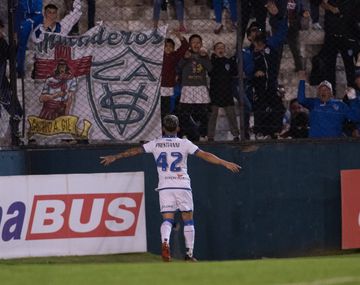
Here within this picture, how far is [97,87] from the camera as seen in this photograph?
17.0 m

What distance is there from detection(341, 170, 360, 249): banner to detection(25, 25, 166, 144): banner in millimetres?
3129

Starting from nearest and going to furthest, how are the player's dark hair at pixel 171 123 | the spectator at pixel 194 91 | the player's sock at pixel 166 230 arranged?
the player's sock at pixel 166 230
the player's dark hair at pixel 171 123
the spectator at pixel 194 91

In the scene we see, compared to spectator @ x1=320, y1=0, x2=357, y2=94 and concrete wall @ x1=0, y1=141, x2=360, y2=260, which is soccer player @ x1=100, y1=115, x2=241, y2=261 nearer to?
concrete wall @ x1=0, y1=141, x2=360, y2=260

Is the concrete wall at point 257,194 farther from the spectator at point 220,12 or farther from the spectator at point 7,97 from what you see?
the spectator at point 220,12

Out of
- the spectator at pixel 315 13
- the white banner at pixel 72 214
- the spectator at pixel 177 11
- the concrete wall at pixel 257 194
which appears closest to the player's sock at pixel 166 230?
the white banner at pixel 72 214

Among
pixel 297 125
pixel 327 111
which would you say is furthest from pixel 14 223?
pixel 327 111

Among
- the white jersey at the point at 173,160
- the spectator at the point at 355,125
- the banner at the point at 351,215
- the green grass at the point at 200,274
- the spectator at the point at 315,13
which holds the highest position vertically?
the spectator at the point at 315,13

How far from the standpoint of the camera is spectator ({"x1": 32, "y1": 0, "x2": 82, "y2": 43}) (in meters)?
16.8

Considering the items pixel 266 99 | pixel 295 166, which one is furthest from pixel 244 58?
pixel 295 166

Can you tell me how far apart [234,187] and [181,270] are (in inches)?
232

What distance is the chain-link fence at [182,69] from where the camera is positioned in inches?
664

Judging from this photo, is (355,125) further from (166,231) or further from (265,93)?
(166,231)

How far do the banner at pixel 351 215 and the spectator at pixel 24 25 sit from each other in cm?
521

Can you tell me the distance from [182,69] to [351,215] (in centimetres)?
348
